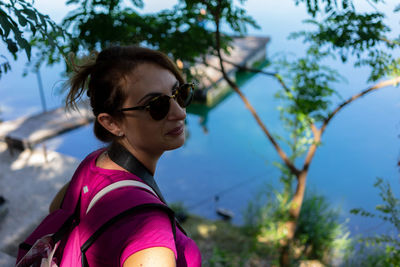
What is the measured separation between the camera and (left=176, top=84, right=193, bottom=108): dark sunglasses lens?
1084 millimetres

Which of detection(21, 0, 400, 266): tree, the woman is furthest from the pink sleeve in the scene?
detection(21, 0, 400, 266): tree

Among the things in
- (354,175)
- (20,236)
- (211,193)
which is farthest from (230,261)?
(354,175)

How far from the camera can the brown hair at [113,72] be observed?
40.1 inches

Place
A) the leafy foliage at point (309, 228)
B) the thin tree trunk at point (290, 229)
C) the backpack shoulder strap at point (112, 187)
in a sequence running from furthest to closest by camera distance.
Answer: the leafy foliage at point (309, 228) < the thin tree trunk at point (290, 229) < the backpack shoulder strap at point (112, 187)

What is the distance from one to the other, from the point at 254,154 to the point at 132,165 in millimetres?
9212

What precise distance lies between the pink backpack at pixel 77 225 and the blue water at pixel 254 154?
6.00 meters

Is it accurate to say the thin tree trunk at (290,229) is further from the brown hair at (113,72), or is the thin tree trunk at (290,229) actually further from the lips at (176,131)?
the brown hair at (113,72)

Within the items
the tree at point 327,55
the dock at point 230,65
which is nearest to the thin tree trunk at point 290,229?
the tree at point 327,55

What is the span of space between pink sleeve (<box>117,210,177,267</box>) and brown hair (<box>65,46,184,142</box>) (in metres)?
0.37

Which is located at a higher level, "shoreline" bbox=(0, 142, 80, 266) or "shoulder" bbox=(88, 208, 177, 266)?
"shoulder" bbox=(88, 208, 177, 266)

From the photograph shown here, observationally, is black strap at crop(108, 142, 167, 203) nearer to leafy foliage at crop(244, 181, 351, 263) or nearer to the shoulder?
the shoulder

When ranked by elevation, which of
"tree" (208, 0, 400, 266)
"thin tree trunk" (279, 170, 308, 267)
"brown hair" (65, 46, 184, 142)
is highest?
"brown hair" (65, 46, 184, 142)

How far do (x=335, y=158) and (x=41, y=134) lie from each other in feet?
25.1

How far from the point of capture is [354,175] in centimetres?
895
